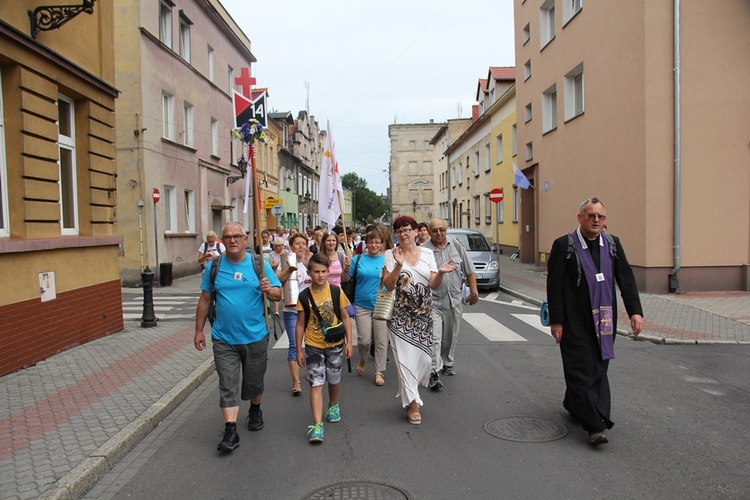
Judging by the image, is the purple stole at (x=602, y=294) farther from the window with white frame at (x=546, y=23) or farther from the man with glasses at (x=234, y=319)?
the window with white frame at (x=546, y=23)

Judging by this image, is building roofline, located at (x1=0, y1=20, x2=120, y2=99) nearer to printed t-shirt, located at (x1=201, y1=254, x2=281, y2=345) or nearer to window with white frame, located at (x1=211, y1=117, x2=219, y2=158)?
printed t-shirt, located at (x1=201, y1=254, x2=281, y2=345)

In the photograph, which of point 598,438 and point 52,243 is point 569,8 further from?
point 598,438

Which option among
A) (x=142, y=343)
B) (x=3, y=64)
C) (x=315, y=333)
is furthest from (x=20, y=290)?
(x=315, y=333)

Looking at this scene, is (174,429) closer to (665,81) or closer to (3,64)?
(3,64)

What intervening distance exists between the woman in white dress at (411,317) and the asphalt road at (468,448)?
13.0 inches

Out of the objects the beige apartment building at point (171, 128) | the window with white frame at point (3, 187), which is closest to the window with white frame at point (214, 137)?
the beige apartment building at point (171, 128)

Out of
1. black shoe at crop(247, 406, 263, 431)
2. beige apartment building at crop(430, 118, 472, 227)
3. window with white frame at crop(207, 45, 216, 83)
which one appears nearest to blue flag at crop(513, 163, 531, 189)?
window with white frame at crop(207, 45, 216, 83)

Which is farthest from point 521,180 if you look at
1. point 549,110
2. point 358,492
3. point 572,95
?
point 358,492

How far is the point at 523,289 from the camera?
1516cm

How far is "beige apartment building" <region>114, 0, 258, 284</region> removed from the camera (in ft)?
55.9

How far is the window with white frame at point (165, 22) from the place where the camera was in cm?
1852

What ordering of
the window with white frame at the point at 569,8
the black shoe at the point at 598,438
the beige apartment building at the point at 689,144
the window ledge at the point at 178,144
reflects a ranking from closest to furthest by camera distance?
the black shoe at the point at 598,438 < the beige apartment building at the point at 689,144 < the window with white frame at the point at 569,8 < the window ledge at the point at 178,144

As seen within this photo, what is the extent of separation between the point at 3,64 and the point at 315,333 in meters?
5.40

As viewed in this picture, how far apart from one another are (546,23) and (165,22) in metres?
13.2
